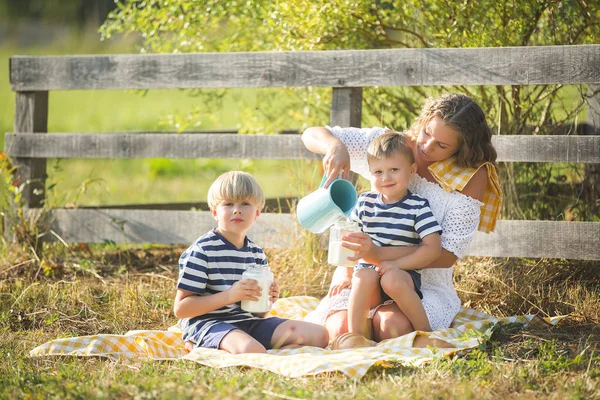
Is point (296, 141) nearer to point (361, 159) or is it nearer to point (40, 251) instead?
point (361, 159)

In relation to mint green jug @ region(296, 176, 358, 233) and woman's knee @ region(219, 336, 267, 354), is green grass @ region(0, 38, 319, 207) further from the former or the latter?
woman's knee @ region(219, 336, 267, 354)

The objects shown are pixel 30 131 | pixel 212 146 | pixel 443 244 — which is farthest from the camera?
pixel 30 131

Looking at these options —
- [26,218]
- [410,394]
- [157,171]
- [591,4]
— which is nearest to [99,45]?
[157,171]

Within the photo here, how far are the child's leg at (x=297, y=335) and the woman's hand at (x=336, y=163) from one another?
2.01 ft

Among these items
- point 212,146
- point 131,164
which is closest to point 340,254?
point 212,146

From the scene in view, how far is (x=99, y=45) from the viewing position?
20859 millimetres

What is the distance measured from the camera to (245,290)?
9.66 feet

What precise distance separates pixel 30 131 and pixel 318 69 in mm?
1899

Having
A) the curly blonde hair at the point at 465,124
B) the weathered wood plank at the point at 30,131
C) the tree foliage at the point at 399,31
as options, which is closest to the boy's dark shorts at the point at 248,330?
the curly blonde hair at the point at 465,124

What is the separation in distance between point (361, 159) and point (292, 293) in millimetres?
950

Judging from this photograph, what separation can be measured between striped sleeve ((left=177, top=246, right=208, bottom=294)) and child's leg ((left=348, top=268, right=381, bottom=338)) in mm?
605

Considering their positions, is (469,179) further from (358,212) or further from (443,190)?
(358,212)

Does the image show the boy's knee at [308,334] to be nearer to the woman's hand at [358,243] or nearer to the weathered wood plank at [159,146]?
the woman's hand at [358,243]

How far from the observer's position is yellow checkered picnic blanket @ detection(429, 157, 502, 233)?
3311 mm
